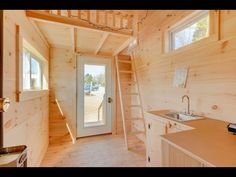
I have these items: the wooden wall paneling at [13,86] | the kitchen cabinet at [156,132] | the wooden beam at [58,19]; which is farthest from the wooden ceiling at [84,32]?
the kitchen cabinet at [156,132]

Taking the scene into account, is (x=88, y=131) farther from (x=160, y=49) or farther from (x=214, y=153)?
(x=214, y=153)

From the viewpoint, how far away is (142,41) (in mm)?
3363

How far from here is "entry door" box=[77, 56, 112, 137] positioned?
12.4 feet

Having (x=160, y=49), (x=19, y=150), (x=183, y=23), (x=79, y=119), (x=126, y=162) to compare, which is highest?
(x=183, y=23)

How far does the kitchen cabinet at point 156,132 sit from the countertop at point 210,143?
0.38 metres

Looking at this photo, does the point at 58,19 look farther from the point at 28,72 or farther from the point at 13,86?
the point at 13,86

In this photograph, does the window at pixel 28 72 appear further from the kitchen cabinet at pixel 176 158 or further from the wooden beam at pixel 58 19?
the kitchen cabinet at pixel 176 158

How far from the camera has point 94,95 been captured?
395 centimetres

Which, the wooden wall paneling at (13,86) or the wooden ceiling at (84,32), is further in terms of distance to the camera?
the wooden ceiling at (84,32)

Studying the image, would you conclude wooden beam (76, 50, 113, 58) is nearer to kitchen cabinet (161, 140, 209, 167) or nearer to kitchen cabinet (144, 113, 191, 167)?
kitchen cabinet (144, 113, 191, 167)

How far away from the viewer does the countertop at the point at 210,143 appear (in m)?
0.81
